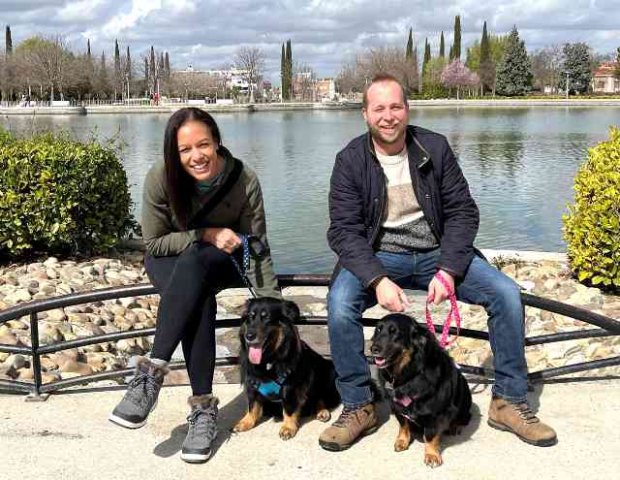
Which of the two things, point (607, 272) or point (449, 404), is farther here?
point (607, 272)

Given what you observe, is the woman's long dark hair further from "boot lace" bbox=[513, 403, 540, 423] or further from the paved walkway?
"boot lace" bbox=[513, 403, 540, 423]

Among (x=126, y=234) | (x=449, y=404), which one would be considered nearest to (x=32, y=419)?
(x=449, y=404)

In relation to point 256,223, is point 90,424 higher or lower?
lower

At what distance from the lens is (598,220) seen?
21.3 ft

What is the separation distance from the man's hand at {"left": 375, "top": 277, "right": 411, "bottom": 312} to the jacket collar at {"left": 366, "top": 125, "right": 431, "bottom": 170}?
0.65 metres

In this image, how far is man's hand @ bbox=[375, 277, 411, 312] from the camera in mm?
3514

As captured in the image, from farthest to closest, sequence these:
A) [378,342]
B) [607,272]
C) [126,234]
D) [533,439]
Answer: [126,234] → [607,272] → [533,439] → [378,342]

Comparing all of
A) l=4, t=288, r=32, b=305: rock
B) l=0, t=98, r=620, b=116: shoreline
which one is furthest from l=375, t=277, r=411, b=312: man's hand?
l=0, t=98, r=620, b=116: shoreline

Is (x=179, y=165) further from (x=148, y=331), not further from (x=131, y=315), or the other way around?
(x=131, y=315)

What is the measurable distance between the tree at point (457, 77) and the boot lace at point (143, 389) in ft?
288

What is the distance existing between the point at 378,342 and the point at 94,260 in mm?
5726

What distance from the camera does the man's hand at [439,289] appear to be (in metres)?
3.61

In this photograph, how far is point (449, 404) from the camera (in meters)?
3.43

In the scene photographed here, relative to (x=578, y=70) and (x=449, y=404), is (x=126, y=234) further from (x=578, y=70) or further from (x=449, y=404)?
(x=578, y=70)
